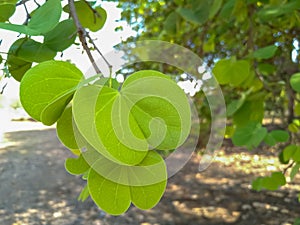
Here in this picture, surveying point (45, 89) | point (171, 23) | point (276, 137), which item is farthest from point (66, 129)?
point (171, 23)

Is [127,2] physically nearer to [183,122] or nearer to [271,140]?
[271,140]

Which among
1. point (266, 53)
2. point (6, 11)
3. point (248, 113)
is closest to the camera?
point (6, 11)

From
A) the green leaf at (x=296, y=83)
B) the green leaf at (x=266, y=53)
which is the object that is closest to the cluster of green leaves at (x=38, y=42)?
the green leaf at (x=296, y=83)

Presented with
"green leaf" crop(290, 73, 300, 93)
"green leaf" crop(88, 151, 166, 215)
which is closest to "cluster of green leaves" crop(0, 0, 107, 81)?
"green leaf" crop(88, 151, 166, 215)

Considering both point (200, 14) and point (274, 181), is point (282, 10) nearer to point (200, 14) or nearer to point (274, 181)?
point (200, 14)

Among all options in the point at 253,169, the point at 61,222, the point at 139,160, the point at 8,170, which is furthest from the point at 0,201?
the point at 139,160

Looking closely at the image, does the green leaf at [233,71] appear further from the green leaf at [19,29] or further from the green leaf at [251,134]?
the green leaf at [19,29]
